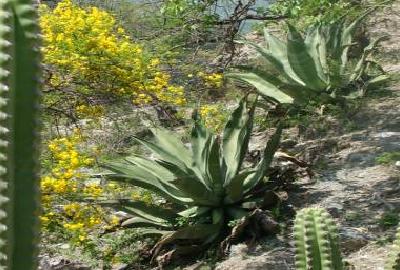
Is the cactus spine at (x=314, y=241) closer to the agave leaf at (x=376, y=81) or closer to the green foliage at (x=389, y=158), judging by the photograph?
the green foliage at (x=389, y=158)

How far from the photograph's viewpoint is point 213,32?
8.55m

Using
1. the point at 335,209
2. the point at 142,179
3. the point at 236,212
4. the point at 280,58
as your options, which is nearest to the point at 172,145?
the point at 142,179

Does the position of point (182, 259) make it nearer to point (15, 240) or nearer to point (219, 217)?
point (219, 217)

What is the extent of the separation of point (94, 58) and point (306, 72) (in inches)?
91.0

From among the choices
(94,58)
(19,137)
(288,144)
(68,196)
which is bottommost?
(288,144)

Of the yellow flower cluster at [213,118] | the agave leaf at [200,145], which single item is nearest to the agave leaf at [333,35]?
the yellow flower cluster at [213,118]

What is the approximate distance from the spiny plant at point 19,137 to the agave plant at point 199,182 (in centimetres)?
319

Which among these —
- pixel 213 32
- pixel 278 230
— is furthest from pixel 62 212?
pixel 213 32

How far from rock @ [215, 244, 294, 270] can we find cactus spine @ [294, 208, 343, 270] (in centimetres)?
195

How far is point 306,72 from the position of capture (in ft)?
22.0

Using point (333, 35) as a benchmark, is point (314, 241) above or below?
above

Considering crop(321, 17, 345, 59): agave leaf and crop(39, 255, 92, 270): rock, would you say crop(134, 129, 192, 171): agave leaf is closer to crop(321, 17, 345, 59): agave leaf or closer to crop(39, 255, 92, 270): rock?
crop(39, 255, 92, 270): rock

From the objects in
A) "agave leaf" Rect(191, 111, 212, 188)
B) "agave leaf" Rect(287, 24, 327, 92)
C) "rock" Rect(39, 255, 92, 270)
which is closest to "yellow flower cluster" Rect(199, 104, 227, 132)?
"agave leaf" Rect(287, 24, 327, 92)

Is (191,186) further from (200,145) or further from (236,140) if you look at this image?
(236,140)
